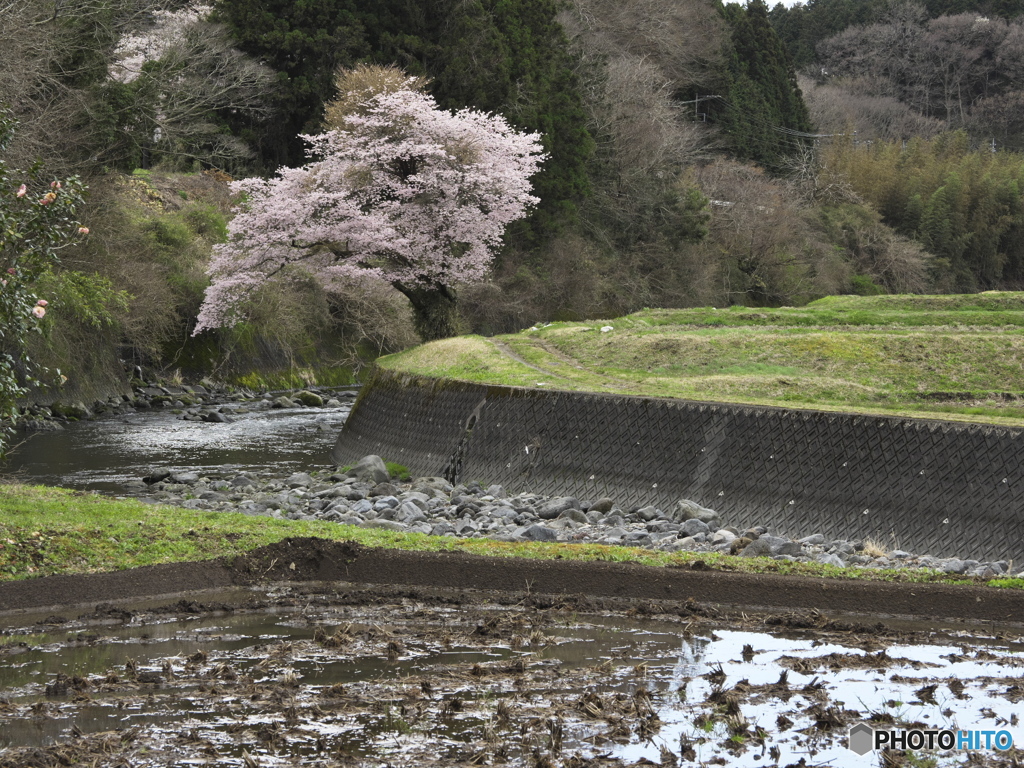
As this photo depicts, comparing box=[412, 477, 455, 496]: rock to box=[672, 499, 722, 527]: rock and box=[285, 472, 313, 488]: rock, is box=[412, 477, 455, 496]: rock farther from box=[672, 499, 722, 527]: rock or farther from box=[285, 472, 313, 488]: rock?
box=[672, 499, 722, 527]: rock

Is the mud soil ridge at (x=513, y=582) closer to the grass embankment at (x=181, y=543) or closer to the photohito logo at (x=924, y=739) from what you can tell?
the grass embankment at (x=181, y=543)

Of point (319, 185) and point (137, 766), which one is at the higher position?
point (319, 185)

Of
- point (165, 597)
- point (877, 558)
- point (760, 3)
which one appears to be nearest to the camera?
point (165, 597)

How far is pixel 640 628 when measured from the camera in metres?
7.84

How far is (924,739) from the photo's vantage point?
213 inches

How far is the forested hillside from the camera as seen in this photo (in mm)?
24000

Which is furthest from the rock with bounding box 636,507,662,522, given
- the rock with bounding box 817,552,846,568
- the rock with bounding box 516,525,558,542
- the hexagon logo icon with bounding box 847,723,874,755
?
the hexagon logo icon with bounding box 847,723,874,755

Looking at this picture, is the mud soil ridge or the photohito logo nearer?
the photohito logo

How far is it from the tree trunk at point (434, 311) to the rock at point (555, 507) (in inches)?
450

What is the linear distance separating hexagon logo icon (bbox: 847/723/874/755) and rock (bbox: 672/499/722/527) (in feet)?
21.4

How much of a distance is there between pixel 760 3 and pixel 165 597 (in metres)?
62.6

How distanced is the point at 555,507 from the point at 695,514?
1725mm

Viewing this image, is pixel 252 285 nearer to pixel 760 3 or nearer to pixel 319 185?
pixel 319 185

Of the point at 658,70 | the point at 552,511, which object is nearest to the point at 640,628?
the point at 552,511
